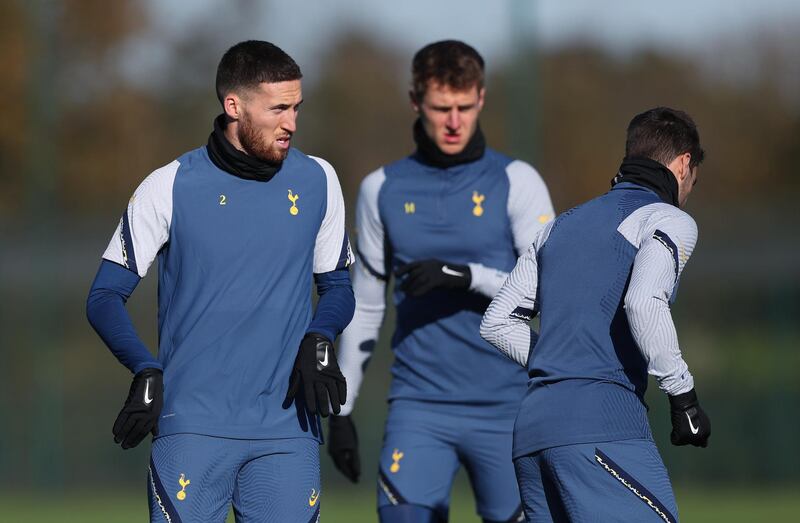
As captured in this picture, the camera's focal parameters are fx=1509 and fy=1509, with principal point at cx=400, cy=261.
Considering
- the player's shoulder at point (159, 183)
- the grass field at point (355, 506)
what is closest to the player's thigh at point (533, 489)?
the player's shoulder at point (159, 183)

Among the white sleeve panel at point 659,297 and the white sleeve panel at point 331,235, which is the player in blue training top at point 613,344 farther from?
the white sleeve panel at point 331,235

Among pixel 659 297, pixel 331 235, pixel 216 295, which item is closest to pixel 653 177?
pixel 659 297

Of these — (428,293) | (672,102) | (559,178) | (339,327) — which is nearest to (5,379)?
(559,178)

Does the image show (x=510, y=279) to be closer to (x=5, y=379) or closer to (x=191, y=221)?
(x=191, y=221)

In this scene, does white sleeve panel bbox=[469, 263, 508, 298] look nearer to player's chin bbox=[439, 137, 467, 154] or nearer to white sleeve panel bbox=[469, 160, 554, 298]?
white sleeve panel bbox=[469, 160, 554, 298]

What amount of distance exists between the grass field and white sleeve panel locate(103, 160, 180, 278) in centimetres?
643

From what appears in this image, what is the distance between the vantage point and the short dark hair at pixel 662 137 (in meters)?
4.83

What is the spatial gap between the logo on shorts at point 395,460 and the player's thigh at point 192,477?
1.34 metres

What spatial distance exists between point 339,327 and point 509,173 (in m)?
1.56

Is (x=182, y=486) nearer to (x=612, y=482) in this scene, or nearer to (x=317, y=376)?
(x=317, y=376)

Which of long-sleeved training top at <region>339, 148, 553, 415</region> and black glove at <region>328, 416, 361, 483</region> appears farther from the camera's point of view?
black glove at <region>328, 416, 361, 483</region>

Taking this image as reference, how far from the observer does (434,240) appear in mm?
6285

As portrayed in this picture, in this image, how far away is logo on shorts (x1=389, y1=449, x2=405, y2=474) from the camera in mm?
6062

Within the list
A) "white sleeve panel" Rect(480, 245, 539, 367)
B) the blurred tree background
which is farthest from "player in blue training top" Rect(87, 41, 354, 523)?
the blurred tree background
